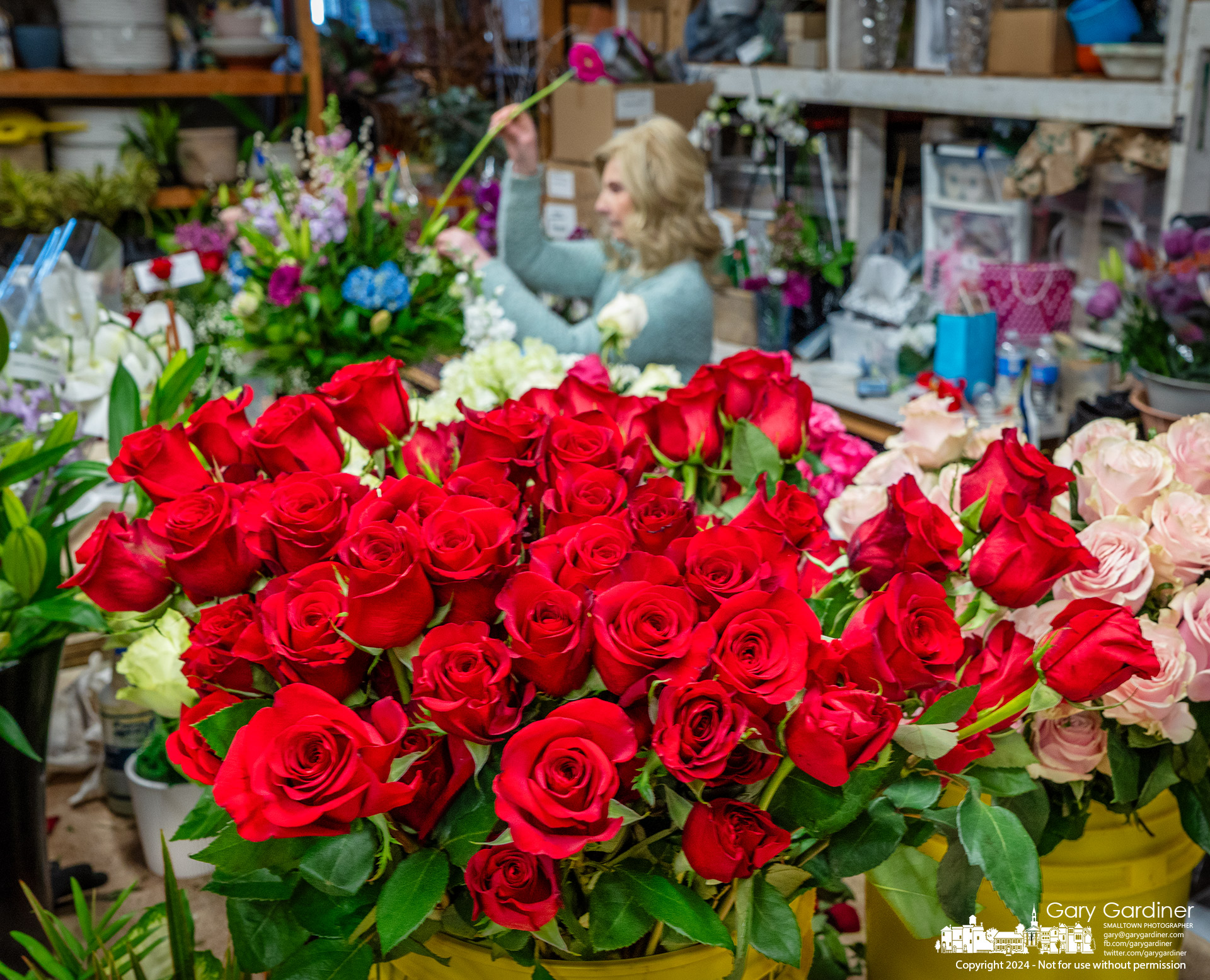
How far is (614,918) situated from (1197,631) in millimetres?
328

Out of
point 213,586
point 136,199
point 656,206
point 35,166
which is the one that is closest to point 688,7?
point 656,206

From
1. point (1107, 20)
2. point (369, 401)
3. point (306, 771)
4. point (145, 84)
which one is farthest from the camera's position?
point (145, 84)

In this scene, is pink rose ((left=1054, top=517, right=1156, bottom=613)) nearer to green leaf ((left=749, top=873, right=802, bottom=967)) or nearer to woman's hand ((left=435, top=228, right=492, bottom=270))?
green leaf ((left=749, top=873, right=802, bottom=967))

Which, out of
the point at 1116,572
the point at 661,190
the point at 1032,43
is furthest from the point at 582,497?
the point at 1032,43

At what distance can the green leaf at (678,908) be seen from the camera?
402 millimetres

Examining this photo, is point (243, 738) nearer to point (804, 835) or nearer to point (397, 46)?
point (804, 835)

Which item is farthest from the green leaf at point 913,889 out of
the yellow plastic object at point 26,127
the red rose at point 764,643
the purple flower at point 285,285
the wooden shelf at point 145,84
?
the yellow plastic object at point 26,127

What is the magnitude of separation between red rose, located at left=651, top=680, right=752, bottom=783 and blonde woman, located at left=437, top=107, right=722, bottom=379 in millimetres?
1826

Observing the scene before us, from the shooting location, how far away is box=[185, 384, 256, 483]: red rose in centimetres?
58

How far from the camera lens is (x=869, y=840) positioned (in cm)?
43

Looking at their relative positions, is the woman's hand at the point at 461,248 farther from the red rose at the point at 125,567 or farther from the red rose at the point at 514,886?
the red rose at the point at 514,886

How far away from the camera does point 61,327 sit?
120 centimetres

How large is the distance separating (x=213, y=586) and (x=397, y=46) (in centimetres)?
374

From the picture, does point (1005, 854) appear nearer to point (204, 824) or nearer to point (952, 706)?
point (952, 706)
